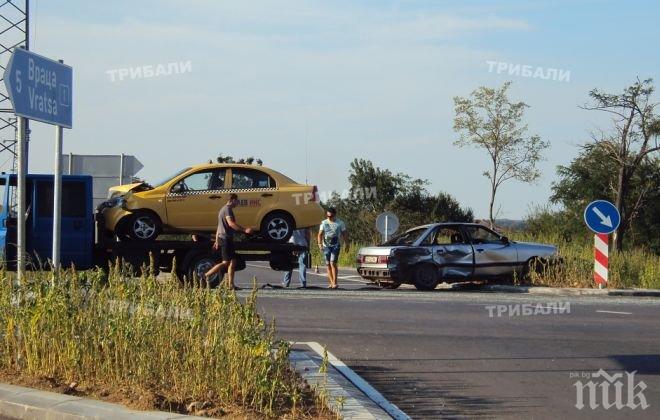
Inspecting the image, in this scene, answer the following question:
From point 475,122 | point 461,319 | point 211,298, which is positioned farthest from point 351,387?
point 475,122

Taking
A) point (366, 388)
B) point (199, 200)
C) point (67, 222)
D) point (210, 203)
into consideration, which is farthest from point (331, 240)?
point (366, 388)

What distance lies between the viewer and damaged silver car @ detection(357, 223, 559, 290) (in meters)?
20.9

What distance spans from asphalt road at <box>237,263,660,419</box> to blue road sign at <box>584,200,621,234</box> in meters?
4.00

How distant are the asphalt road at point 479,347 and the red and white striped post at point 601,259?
148 inches

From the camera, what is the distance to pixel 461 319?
566 inches

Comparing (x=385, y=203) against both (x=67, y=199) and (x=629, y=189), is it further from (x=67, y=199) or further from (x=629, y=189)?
(x=67, y=199)

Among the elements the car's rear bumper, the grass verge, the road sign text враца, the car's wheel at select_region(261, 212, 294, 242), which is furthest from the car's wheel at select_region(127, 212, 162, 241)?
the grass verge

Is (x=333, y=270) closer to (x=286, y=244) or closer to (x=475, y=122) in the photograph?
(x=286, y=244)

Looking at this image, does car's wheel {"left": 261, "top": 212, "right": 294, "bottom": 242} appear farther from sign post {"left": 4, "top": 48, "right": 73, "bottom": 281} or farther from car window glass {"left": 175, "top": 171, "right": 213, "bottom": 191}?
sign post {"left": 4, "top": 48, "right": 73, "bottom": 281}

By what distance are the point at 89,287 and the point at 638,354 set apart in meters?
6.31

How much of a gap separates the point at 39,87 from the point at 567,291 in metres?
14.3

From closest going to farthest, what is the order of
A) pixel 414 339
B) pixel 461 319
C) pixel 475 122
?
pixel 414 339
pixel 461 319
pixel 475 122

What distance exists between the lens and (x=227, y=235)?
677 inches

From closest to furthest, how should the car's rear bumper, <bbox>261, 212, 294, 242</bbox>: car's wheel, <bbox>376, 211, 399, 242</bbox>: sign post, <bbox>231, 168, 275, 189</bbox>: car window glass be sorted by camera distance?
<bbox>231, 168, 275, 189</bbox>: car window glass
<bbox>261, 212, 294, 242</bbox>: car's wheel
the car's rear bumper
<bbox>376, 211, 399, 242</bbox>: sign post
